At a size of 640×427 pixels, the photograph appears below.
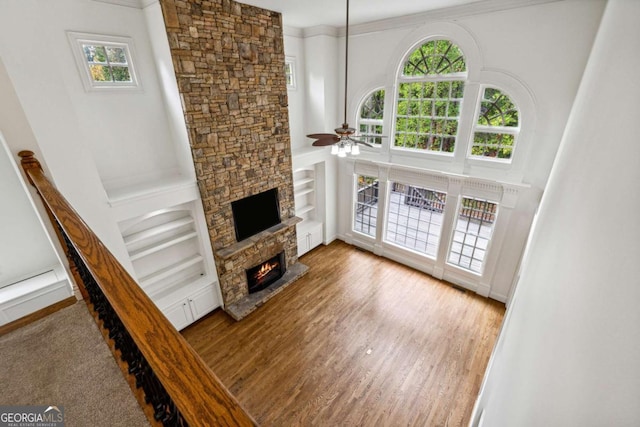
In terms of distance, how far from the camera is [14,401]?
1.58m

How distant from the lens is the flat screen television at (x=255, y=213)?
206 inches

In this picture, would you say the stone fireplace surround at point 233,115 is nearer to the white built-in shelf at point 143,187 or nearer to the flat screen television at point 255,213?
the flat screen television at point 255,213

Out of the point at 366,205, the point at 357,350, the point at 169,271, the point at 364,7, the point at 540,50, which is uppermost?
the point at 364,7

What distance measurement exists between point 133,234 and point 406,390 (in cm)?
484

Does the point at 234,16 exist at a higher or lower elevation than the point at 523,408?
higher

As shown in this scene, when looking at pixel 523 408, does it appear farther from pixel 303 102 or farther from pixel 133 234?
pixel 303 102

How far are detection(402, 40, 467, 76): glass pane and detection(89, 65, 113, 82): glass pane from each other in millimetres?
5007

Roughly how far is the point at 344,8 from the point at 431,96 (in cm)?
224

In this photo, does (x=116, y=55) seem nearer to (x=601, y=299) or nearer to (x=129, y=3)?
(x=129, y=3)

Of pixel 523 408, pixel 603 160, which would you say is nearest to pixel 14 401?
pixel 523 408

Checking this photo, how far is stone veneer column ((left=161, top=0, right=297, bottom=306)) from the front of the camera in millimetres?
4008

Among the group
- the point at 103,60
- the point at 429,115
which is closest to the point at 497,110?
the point at 429,115

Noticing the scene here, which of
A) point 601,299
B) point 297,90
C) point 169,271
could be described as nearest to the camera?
point 601,299

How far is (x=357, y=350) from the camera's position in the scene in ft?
15.1
